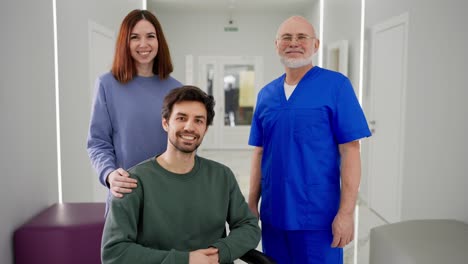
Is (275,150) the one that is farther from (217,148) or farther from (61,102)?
(217,148)

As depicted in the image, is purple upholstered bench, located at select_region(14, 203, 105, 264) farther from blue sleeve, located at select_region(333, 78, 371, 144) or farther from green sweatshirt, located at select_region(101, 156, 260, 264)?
blue sleeve, located at select_region(333, 78, 371, 144)

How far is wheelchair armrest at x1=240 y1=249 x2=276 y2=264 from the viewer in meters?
1.23

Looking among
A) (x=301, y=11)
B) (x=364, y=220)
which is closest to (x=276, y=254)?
(x=364, y=220)

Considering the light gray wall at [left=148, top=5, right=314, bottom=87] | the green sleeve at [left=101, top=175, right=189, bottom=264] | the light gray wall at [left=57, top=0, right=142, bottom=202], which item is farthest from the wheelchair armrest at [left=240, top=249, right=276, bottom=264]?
the light gray wall at [left=148, top=5, right=314, bottom=87]

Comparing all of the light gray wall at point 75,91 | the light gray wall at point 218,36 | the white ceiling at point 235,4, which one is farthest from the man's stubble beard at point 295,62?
the light gray wall at point 218,36

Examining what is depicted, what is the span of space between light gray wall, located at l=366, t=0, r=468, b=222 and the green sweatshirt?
163 centimetres

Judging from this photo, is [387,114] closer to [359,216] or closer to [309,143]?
[359,216]

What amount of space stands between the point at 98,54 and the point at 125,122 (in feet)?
8.21

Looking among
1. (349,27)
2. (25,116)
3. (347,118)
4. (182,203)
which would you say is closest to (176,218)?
(182,203)

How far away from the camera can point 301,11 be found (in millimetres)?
7488

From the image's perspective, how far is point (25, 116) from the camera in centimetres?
194

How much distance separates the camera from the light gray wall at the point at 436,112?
7.70 ft

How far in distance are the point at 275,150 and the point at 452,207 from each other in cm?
154

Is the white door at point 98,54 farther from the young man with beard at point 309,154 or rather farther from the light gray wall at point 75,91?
the young man with beard at point 309,154
